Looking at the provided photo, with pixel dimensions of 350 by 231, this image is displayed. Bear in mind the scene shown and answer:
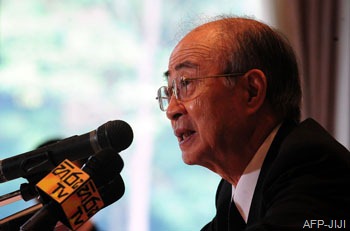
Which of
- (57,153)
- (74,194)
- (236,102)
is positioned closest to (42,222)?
(74,194)

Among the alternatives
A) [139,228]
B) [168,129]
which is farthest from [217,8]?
[139,228]

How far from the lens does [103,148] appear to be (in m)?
0.85

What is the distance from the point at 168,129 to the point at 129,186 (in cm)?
31

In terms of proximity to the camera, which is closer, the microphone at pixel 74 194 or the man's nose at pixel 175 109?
the microphone at pixel 74 194

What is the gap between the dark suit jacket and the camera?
2.47 feet

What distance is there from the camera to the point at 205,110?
3.47ft

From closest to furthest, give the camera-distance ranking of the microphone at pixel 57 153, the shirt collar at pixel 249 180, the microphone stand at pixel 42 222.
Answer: the microphone stand at pixel 42 222, the microphone at pixel 57 153, the shirt collar at pixel 249 180

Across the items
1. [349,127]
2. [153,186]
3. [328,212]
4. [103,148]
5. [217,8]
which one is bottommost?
[153,186]

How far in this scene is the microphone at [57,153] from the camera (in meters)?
0.84

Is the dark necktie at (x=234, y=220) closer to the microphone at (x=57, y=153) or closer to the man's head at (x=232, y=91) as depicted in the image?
the man's head at (x=232, y=91)

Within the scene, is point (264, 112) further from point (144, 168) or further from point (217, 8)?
point (217, 8)

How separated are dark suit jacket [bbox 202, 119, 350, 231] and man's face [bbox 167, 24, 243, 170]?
0.17 meters

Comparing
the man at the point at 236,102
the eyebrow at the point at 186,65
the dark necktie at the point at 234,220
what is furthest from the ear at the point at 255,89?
the dark necktie at the point at 234,220

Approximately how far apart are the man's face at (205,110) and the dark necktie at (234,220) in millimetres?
116
